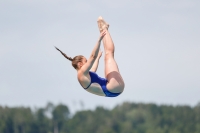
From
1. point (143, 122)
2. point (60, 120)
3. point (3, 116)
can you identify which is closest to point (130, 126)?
point (143, 122)

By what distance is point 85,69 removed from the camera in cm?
2328

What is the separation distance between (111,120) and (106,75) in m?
118

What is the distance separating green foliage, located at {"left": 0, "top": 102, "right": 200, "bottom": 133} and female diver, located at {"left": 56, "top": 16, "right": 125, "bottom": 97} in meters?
108

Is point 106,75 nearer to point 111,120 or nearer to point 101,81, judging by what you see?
point 101,81

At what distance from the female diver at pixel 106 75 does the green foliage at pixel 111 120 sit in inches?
4244

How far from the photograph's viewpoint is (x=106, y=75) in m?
24.1

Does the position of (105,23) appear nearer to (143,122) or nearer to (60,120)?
(143,122)

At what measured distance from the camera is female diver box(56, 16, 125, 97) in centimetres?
2355

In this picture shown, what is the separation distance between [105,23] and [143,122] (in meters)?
118

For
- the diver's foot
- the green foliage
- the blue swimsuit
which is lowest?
the blue swimsuit

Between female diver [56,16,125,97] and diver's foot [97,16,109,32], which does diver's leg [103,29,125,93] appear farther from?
diver's foot [97,16,109,32]

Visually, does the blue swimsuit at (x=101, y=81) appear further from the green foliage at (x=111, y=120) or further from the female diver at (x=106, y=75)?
the green foliage at (x=111, y=120)

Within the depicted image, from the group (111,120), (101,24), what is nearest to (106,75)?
(101,24)

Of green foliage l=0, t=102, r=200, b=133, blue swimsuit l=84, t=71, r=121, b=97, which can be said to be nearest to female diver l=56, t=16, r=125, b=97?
blue swimsuit l=84, t=71, r=121, b=97
